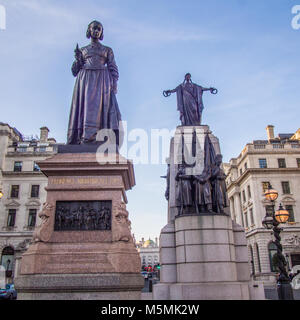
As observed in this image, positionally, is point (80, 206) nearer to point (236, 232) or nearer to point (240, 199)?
point (236, 232)

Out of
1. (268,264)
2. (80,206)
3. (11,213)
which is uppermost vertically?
(11,213)

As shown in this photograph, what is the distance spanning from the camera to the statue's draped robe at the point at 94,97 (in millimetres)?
9688

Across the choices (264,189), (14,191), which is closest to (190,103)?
(264,189)

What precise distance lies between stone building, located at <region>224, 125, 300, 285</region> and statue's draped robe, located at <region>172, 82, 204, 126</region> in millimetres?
39451

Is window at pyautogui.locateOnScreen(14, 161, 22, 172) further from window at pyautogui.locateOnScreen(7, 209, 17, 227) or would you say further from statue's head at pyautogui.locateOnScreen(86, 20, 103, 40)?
statue's head at pyautogui.locateOnScreen(86, 20, 103, 40)

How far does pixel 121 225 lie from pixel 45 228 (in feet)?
6.12

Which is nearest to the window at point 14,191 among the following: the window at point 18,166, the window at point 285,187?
the window at point 18,166

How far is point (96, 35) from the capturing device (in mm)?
10641

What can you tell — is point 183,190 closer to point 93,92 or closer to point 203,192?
point 203,192

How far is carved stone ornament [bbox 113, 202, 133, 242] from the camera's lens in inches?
301

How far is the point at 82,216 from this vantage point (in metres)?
8.05

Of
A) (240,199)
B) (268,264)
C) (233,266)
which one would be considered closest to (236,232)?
(233,266)

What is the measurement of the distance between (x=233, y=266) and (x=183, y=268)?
1.72m

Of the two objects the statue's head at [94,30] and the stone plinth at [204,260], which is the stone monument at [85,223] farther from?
the stone plinth at [204,260]
